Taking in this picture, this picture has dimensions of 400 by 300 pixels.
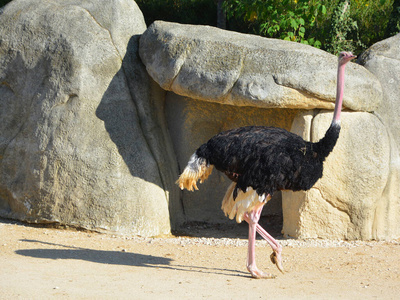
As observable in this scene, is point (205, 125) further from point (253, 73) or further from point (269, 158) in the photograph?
point (269, 158)

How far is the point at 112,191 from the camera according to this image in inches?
297

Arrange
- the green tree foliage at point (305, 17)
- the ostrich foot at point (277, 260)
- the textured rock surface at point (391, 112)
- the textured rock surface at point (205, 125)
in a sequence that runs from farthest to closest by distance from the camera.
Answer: the green tree foliage at point (305, 17) → the textured rock surface at point (205, 125) → the textured rock surface at point (391, 112) → the ostrich foot at point (277, 260)

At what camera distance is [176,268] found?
6.28 m

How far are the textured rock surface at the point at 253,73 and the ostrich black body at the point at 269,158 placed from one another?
1.08 meters

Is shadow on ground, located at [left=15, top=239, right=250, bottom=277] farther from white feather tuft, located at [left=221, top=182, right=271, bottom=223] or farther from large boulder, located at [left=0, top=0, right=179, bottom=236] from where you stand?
large boulder, located at [left=0, top=0, right=179, bottom=236]

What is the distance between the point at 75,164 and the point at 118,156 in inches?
20.6

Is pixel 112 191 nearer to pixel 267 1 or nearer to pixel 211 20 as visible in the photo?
pixel 267 1

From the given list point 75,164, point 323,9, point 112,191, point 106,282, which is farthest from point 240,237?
point 323,9

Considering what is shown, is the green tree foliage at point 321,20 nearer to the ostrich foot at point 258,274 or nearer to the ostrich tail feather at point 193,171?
the ostrich tail feather at point 193,171

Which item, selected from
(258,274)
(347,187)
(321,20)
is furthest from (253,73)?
(321,20)

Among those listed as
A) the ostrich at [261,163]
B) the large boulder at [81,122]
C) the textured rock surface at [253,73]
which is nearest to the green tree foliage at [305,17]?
the textured rock surface at [253,73]

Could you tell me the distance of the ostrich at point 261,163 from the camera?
590 centimetres

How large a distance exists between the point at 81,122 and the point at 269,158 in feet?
9.15

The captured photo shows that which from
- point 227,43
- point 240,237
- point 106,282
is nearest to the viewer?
point 106,282
